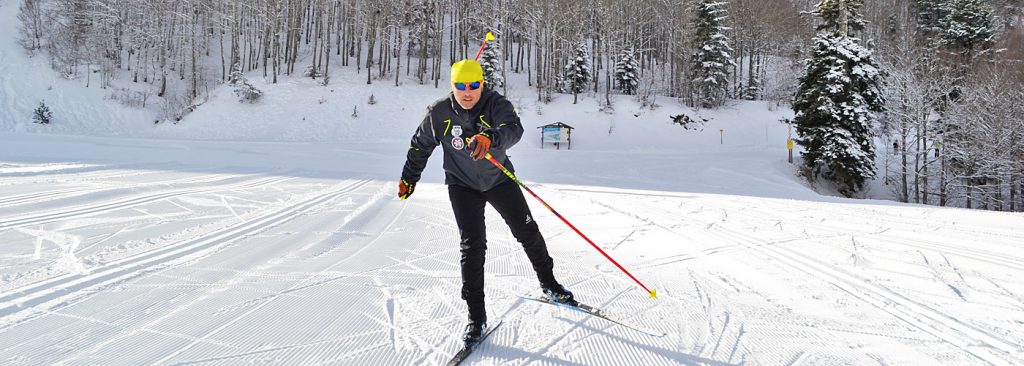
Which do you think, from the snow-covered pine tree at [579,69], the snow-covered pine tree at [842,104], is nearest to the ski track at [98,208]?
the snow-covered pine tree at [842,104]

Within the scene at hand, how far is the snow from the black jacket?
889 millimetres

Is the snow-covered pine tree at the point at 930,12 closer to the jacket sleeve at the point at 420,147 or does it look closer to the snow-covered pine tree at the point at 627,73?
the snow-covered pine tree at the point at 627,73

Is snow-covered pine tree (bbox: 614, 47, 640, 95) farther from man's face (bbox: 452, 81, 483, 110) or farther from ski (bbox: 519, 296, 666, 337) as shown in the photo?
man's face (bbox: 452, 81, 483, 110)

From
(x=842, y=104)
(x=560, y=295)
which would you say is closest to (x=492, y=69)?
(x=842, y=104)

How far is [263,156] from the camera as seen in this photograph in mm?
14828

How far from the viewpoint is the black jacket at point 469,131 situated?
8.83 feet

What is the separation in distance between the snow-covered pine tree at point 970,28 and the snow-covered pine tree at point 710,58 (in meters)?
12.5

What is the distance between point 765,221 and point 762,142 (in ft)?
84.9

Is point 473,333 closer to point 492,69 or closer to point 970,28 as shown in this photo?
point 492,69

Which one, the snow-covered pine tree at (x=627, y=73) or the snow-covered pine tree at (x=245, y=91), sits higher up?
the snow-covered pine tree at (x=627, y=73)

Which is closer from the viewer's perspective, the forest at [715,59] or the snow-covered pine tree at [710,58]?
the forest at [715,59]

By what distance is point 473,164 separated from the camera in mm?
2740

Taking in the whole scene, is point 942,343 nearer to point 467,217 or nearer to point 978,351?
point 978,351

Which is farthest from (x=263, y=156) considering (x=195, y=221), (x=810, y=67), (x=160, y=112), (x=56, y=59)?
(x=56, y=59)
